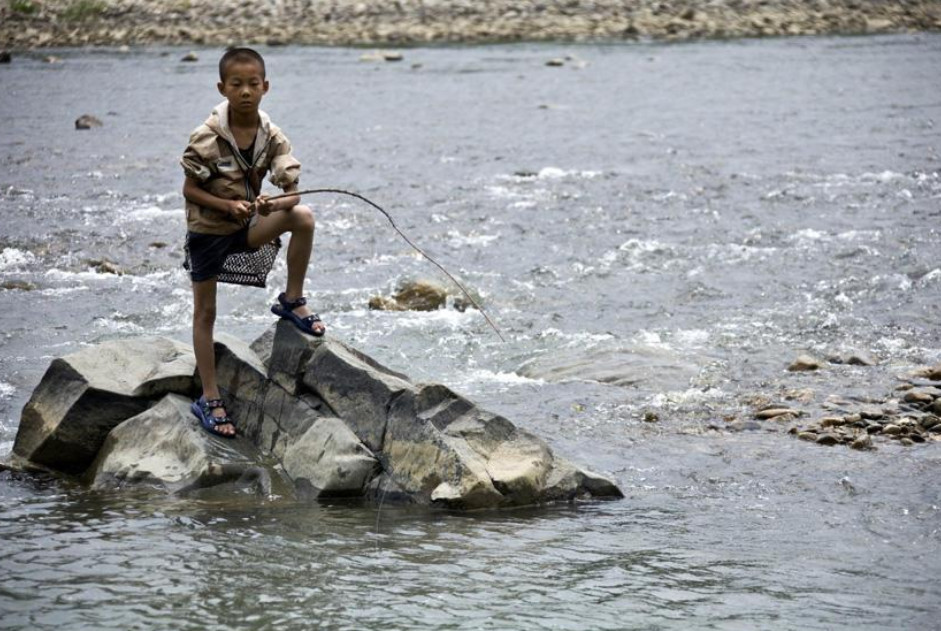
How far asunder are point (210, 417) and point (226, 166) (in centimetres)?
170

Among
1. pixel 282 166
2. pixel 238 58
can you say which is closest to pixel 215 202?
pixel 282 166

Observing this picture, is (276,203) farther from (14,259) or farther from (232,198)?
(14,259)

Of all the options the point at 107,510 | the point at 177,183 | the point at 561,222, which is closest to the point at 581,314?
the point at 561,222

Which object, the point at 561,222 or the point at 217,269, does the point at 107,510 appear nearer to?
the point at 217,269

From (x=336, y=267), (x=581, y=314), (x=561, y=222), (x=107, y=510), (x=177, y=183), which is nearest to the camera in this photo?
(x=107, y=510)

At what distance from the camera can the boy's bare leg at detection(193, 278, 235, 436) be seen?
849 cm

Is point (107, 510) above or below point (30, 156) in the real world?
below

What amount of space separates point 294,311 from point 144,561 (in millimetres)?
2255

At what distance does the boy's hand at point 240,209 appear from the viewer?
26.5 feet

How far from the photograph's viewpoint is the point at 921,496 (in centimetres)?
854

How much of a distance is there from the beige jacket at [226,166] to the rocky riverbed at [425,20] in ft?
116

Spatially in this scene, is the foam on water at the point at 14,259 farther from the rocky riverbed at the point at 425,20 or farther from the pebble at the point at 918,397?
the rocky riverbed at the point at 425,20

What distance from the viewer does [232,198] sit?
832 centimetres

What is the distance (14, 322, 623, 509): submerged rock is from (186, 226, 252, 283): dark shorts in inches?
28.1
